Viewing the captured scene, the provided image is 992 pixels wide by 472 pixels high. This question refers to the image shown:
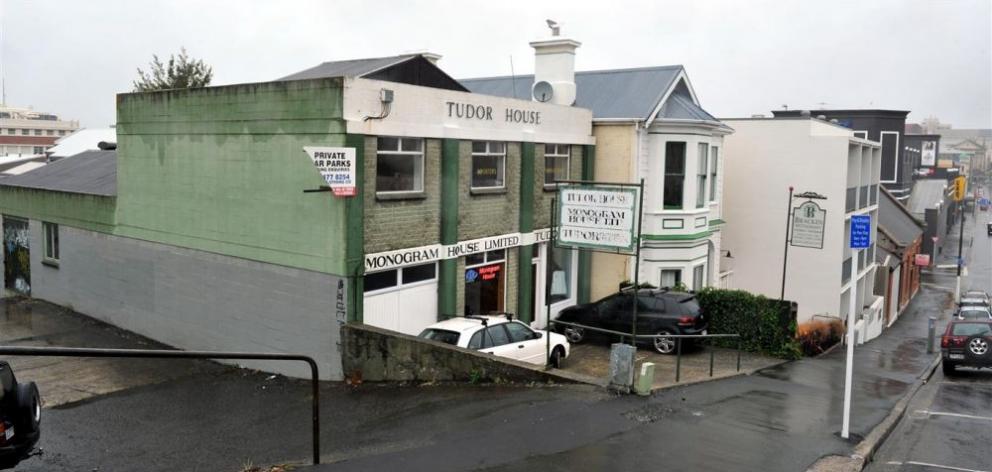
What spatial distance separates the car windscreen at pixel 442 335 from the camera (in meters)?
15.5

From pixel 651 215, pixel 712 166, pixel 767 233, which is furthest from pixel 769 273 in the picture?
pixel 651 215

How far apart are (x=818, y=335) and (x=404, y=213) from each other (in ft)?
52.6

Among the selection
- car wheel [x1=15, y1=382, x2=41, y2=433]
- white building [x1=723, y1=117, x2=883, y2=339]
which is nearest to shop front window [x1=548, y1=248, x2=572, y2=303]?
white building [x1=723, y1=117, x2=883, y2=339]

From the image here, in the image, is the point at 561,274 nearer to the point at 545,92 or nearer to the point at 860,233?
the point at 545,92

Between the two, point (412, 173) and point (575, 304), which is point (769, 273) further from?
point (412, 173)

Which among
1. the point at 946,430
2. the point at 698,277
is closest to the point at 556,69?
the point at 698,277

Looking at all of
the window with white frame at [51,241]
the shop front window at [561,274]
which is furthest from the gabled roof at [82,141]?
the shop front window at [561,274]

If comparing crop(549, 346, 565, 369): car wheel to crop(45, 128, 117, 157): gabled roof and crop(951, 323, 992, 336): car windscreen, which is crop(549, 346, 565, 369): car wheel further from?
crop(45, 128, 117, 157): gabled roof

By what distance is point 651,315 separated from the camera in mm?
20000

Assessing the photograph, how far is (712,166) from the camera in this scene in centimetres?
2550

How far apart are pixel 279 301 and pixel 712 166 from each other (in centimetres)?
1466

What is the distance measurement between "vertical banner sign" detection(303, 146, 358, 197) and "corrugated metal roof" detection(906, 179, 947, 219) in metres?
71.6

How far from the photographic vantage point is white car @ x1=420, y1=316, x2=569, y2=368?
15.5 m

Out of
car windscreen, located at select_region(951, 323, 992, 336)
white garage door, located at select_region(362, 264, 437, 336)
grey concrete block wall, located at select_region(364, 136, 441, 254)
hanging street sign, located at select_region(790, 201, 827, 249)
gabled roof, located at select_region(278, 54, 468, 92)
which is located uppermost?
gabled roof, located at select_region(278, 54, 468, 92)
